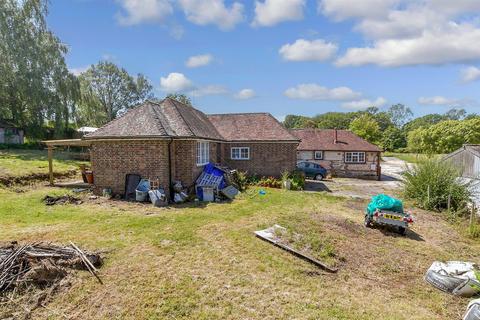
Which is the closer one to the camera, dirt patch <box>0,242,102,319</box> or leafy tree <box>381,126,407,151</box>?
dirt patch <box>0,242,102,319</box>

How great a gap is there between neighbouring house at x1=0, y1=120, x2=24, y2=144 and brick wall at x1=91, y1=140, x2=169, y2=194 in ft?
70.2

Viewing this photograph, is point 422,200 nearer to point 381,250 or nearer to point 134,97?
point 381,250

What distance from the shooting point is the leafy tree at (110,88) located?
144 feet

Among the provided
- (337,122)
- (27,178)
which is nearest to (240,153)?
(27,178)

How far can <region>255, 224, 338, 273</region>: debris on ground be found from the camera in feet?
24.4

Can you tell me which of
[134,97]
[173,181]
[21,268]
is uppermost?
[134,97]

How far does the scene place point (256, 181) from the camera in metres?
20.1

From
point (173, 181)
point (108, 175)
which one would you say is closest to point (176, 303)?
point (173, 181)

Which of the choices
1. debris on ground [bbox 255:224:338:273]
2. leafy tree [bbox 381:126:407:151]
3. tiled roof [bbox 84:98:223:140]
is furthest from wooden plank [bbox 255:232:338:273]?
leafy tree [bbox 381:126:407:151]

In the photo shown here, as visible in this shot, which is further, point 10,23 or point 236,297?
point 10,23

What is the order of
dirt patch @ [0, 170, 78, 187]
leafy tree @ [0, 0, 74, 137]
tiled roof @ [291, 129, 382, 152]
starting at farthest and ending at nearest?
tiled roof @ [291, 129, 382, 152]
leafy tree @ [0, 0, 74, 137]
dirt patch @ [0, 170, 78, 187]

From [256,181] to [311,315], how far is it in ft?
48.3

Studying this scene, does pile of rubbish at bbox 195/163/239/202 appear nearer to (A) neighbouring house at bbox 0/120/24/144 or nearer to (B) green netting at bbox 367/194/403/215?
(B) green netting at bbox 367/194/403/215

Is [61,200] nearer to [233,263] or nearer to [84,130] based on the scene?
[233,263]
